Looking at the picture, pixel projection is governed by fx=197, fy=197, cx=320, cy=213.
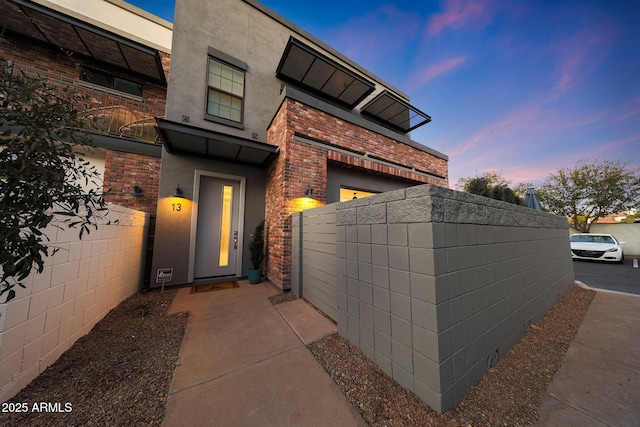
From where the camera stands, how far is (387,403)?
62.7 inches

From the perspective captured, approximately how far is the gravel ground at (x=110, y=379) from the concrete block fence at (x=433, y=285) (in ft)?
6.37

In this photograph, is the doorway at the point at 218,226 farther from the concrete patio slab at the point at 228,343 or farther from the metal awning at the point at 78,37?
the metal awning at the point at 78,37

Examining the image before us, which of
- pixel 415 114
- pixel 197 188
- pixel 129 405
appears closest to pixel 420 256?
pixel 129 405

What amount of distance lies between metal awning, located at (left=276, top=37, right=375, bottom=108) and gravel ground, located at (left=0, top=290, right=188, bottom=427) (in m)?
6.84

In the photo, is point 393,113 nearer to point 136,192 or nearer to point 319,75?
point 319,75

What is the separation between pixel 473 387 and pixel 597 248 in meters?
12.4

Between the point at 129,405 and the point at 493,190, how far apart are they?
6157 millimetres

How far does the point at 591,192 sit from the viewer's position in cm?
1227

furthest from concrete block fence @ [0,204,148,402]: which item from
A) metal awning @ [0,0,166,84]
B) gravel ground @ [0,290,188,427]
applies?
metal awning @ [0,0,166,84]

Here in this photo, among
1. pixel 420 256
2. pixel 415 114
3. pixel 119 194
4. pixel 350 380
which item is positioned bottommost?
pixel 350 380

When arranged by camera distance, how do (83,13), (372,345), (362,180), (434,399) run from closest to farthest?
(434,399) → (372,345) → (83,13) → (362,180)

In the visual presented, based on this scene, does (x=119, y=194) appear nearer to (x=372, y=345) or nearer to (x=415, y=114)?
(x=372, y=345)

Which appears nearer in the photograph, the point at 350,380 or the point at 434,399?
the point at 434,399

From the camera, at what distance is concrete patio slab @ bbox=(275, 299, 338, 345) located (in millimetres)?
2620
